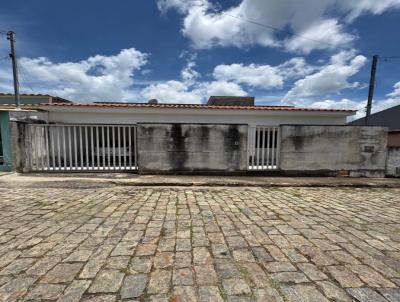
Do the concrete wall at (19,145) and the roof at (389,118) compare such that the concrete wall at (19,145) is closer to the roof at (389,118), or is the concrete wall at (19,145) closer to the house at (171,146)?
the house at (171,146)

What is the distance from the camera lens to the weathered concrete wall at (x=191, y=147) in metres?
7.26

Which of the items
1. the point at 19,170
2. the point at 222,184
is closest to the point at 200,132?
the point at 222,184

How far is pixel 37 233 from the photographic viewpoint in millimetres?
2842

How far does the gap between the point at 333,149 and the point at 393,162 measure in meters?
2.36

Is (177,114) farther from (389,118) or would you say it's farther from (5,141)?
(389,118)

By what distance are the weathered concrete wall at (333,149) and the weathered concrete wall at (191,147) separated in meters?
1.70

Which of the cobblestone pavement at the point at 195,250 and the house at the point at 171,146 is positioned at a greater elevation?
the house at the point at 171,146

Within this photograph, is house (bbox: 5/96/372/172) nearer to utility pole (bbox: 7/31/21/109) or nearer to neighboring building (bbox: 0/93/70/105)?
utility pole (bbox: 7/31/21/109)

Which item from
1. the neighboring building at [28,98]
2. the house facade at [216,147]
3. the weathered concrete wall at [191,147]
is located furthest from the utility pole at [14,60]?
the weathered concrete wall at [191,147]

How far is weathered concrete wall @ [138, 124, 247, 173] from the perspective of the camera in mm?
7262

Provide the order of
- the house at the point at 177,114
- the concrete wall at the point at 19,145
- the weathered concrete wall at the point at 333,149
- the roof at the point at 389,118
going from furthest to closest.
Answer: the roof at the point at 389,118 → the house at the point at 177,114 → the weathered concrete wall at the point at 333,149 → the concrete wall at the point at 19,145

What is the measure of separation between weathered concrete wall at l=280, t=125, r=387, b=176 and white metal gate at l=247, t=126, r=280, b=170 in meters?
0.27

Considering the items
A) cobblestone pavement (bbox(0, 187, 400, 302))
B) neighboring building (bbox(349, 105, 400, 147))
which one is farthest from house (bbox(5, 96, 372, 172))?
neighboring building (bbox(349, 105, 400, 147))

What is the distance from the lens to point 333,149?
24.9 ft
